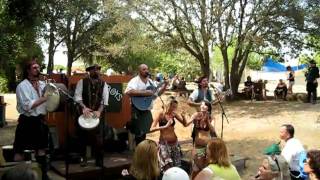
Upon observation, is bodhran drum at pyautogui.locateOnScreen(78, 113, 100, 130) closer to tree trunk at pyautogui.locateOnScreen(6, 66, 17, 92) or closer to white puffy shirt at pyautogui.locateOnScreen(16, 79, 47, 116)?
white puffy shirt at pyautogui.locateOnScreen(16, 79, 47, 116)

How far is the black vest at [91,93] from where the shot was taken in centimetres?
611

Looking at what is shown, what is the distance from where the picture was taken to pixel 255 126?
1247 cm

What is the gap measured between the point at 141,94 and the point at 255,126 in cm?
669

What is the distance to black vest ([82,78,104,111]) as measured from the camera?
611 cm

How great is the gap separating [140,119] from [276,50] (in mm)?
12937

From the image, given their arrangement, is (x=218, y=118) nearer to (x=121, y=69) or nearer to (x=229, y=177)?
(x=229, y=177)

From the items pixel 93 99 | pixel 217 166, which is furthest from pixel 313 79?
pixel 217 166

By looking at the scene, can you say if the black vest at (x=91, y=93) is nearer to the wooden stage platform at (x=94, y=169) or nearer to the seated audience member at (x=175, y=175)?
the wooden stage platform at (x=94, y=169)

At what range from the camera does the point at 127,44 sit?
19.8 meters

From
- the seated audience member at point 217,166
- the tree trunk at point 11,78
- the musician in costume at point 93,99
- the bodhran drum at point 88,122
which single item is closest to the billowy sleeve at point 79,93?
the musician in costume at point 93,99

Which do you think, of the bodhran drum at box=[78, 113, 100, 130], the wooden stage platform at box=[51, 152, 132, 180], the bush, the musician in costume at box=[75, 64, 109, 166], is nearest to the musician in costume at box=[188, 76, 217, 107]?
the wooden stage platform at box=[51, 152, 132, 180]

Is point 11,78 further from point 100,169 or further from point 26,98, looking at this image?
point 26,98

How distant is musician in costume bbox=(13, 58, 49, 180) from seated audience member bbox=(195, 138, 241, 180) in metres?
2.12

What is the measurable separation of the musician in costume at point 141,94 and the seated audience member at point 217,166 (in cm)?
244
